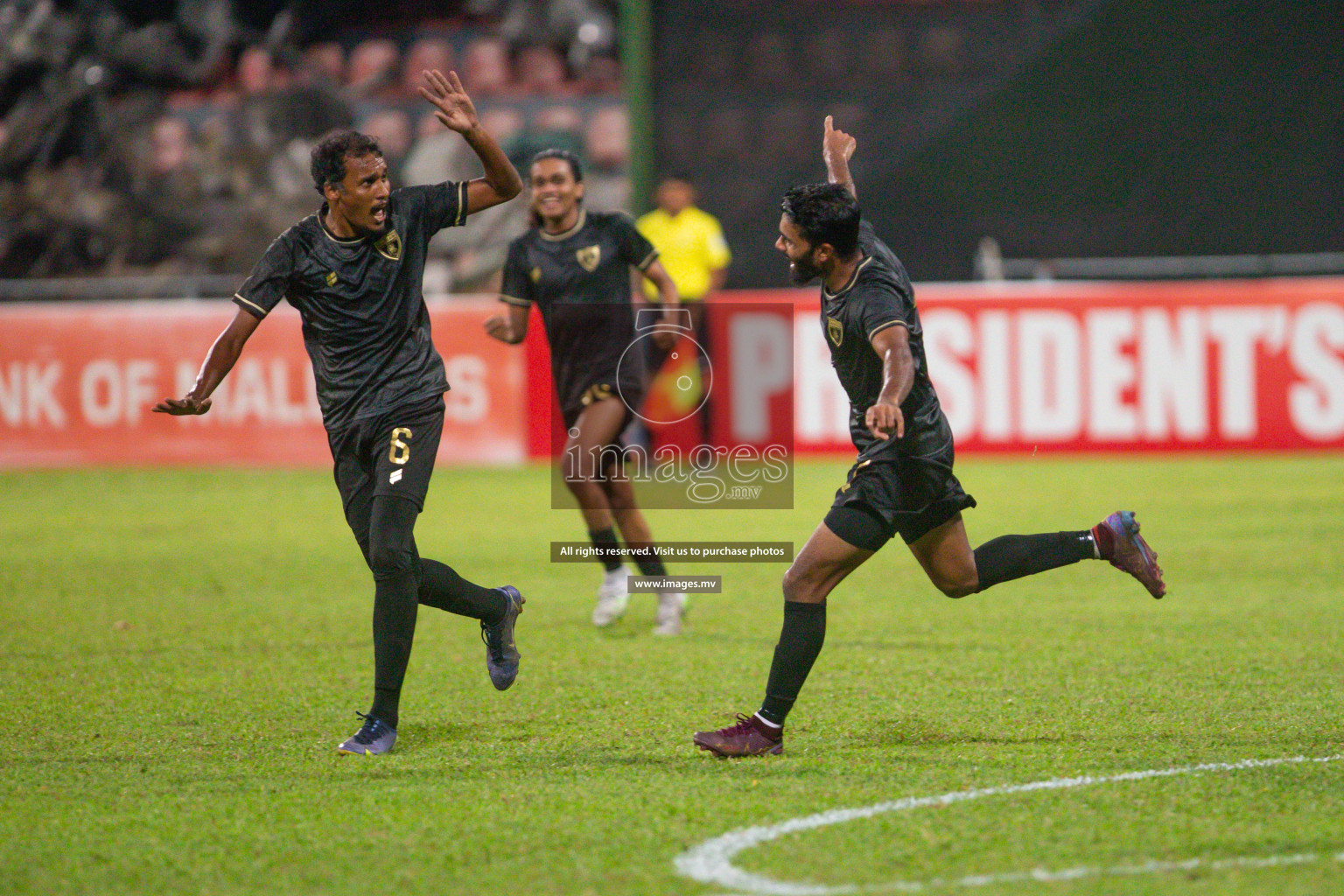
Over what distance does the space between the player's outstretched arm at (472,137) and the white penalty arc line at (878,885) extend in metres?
2.35

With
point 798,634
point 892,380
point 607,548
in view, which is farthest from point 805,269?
point 607,548

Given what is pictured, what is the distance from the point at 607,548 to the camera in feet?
26.2

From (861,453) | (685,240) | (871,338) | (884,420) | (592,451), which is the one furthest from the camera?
(685,240)

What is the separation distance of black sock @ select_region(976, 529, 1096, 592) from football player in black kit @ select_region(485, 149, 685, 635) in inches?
91.5

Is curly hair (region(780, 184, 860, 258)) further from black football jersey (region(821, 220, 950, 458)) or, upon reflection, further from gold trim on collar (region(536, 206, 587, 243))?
gold trim on collar (region(536, 206, 587, 243))

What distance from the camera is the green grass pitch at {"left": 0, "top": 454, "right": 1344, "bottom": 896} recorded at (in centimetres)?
399

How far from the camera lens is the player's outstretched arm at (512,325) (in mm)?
7766

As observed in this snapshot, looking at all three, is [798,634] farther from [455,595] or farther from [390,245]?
[390,245]

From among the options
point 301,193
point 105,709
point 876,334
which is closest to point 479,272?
point 301,193

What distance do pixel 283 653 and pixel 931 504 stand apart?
326 cm

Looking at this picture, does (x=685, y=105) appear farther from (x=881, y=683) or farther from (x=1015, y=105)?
(x=881, y=683)

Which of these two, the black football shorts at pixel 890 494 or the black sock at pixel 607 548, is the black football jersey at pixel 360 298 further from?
the black sock at pixel 607 548

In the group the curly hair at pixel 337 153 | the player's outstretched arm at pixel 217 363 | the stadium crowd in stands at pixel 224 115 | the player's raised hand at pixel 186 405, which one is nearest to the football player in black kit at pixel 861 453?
the curly hair at pixel 337 153

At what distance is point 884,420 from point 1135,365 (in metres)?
10.7
